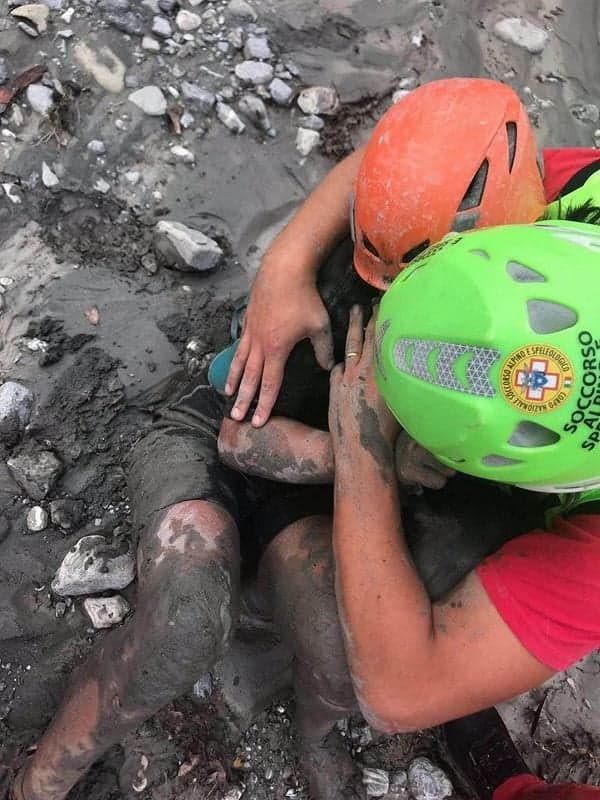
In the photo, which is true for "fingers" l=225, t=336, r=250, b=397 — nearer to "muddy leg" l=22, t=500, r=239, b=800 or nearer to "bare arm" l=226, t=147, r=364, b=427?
"bare arm" l=226, t=147, r=364, b=427

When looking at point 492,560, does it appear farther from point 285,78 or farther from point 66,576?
point 285,78

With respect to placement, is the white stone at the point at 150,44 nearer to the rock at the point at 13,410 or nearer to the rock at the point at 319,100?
the rock at the point at 319,100

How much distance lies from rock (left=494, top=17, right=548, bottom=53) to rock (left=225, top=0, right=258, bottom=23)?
4.08 ft

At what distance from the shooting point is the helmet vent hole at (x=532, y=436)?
4.35 ft

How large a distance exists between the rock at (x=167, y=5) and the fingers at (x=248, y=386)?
182 cm

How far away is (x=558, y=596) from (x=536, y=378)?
60 cm

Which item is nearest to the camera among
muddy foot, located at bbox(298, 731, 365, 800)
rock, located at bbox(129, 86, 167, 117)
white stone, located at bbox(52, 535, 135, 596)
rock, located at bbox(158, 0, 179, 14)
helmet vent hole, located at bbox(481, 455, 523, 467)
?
helmet vent hole, located at bbox(481, 455, 523, 467)

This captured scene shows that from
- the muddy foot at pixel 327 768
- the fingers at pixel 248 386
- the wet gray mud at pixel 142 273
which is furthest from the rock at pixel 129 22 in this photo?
the muddy foot at pixel 327 768

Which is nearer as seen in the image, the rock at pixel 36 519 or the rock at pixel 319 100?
the rock at pixel 36 519

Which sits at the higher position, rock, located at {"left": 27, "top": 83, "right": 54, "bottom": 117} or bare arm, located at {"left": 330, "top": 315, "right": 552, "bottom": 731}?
rock, located at {"left": 27, "top": 83, "right": 54, "bottom": 117}

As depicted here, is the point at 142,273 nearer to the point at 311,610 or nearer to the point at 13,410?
the point at 13,410

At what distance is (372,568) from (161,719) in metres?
1.23

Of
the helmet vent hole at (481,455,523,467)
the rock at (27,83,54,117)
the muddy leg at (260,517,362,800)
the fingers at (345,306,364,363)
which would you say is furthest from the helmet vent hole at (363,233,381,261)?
the rock at (27,83,54,117)

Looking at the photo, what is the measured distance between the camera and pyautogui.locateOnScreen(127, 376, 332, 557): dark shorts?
6.64 ft
